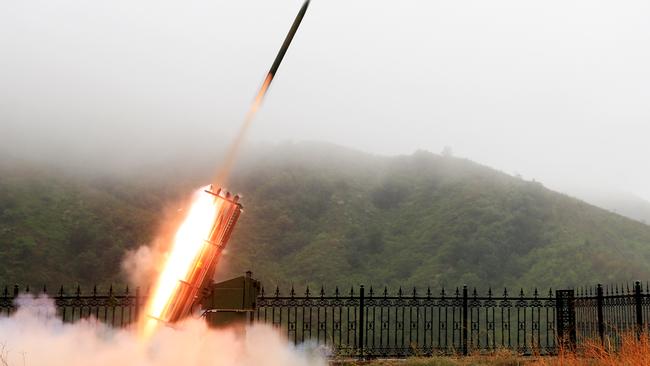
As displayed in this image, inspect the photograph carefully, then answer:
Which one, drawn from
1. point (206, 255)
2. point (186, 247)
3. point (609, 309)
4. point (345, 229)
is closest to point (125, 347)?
point (186, 247)

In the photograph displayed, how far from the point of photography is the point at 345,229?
67375mm

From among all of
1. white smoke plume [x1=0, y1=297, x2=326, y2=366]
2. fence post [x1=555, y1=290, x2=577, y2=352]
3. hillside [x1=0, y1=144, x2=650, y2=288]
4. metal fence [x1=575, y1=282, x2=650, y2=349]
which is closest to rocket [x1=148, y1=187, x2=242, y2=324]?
white smoke plume [x1=0, y1=297, x2=326, y2=366]

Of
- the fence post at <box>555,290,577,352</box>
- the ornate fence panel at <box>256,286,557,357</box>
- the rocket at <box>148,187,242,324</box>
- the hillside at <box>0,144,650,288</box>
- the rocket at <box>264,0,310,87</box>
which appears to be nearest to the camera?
the rocket at <box>148,187,242,324</box>

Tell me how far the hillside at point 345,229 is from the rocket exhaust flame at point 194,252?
37.1m

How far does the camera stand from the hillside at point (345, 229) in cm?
5488

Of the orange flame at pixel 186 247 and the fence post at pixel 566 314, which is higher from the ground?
the orange flame at pixel 186 247

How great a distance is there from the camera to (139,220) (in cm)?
6028

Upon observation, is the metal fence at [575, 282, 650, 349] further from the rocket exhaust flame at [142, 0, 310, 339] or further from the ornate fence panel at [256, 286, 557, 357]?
the rocket exhaust flame at [142, 0, 310, 339]

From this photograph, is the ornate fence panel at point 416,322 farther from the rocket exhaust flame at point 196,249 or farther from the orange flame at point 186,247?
the rocket exhaust flame at point 196,249

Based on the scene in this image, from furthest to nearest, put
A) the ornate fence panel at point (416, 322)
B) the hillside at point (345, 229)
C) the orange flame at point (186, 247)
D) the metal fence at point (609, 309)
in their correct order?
the hillside at point (345, 229)
the ornate fence panel at point (416, 322)
the metal fence at point (609, 309)
the orange flame at point (186, 247)

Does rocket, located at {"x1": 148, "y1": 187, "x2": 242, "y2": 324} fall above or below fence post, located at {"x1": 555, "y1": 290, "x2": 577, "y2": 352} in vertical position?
above

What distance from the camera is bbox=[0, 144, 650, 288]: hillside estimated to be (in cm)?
5488

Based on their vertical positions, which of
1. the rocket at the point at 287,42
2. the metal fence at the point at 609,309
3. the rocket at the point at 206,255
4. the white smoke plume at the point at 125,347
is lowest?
the white smoke plume at the point at 125,347

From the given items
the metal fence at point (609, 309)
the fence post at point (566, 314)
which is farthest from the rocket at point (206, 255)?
the fence post at point (566, 314)
